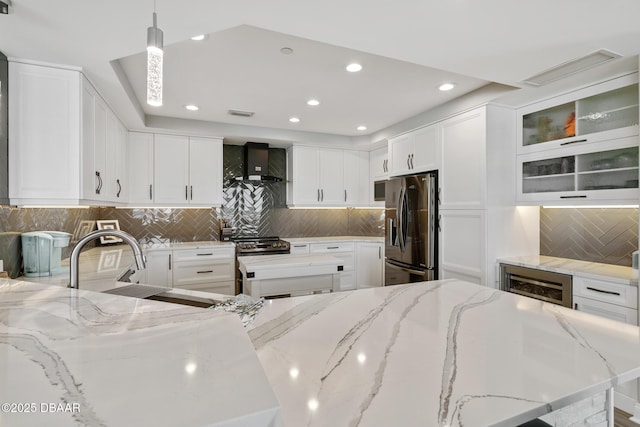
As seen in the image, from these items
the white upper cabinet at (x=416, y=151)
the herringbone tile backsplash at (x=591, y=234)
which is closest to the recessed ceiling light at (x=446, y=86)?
the white upper cabinet at (x=416, y=151)

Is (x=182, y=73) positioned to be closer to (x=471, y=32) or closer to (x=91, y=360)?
(x=471, y=32)

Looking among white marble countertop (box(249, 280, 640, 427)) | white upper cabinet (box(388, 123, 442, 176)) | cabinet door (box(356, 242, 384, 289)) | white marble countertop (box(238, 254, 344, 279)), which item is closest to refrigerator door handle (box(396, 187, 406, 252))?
white upper cabinet (box(388, 123, 442, 176))

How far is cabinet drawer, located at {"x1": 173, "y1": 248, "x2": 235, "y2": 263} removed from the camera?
387 cm

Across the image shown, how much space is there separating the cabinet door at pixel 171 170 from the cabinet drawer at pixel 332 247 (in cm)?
179

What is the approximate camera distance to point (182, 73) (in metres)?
2.61

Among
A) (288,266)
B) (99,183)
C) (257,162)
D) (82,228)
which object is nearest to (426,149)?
(288,266)

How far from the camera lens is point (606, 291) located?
219 centimetres

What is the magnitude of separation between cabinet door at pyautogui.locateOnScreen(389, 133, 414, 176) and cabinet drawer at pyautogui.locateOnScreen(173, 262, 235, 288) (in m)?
2.40

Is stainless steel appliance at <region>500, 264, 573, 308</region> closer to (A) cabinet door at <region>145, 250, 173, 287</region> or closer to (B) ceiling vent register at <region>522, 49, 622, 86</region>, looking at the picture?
(B) ceiling vent register at <region>522, 49, 622, 86</region>

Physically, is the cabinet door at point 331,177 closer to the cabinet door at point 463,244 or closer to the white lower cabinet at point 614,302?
the cabinet door at point 463,244

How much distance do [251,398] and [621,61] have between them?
287cm

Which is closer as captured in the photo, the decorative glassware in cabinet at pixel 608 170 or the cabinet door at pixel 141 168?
the decorative glassware in cabinet at pixel 608 170

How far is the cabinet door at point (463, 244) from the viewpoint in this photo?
2943mm

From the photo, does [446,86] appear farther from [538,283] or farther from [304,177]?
[304,177]
